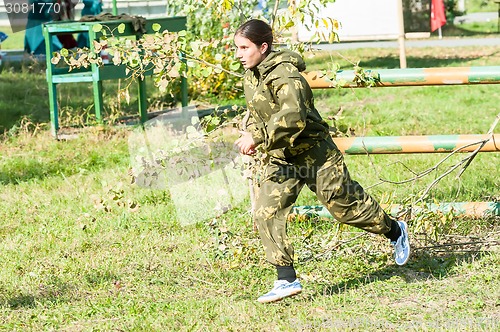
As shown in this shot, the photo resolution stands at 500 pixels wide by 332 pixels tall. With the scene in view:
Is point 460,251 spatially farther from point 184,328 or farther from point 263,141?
point 184,328

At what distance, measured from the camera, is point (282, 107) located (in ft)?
14.2

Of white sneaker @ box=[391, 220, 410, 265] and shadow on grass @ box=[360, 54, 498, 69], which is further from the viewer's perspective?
shadow on grass @ box=[360, 54, 498, 69]

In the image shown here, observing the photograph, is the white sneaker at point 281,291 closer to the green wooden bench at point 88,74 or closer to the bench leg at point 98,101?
the green wooden bench at point 88,74

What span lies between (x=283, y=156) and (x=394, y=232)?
0.84 meters

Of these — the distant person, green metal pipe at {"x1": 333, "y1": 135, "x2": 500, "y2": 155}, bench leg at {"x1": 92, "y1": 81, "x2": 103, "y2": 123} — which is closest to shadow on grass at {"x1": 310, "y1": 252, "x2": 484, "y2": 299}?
the distant person

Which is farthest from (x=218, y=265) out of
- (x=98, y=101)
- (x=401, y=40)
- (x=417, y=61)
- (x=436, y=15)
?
(x=436, y=15)

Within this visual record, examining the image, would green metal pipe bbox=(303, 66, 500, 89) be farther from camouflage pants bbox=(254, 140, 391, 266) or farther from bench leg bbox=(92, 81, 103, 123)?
bench leg bbox=(92, 81, 103, 123)

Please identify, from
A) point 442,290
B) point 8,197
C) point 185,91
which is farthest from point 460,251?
point 185,91

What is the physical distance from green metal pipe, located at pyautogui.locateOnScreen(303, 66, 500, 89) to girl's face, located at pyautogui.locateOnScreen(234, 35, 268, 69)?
867 mm

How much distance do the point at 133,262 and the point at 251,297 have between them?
1.02 meters

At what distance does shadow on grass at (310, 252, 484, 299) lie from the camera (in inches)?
191

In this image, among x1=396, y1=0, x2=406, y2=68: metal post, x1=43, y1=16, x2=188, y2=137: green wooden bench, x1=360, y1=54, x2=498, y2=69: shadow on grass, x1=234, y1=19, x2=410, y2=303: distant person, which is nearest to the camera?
x1=234, y1=19, x2=410, y2=303: distant person

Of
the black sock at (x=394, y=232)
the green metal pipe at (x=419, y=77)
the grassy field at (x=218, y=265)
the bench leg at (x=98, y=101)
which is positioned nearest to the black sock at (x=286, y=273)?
the grassy field at (x=218, y=265)

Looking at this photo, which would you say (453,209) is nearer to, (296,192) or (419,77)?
(419,77)
